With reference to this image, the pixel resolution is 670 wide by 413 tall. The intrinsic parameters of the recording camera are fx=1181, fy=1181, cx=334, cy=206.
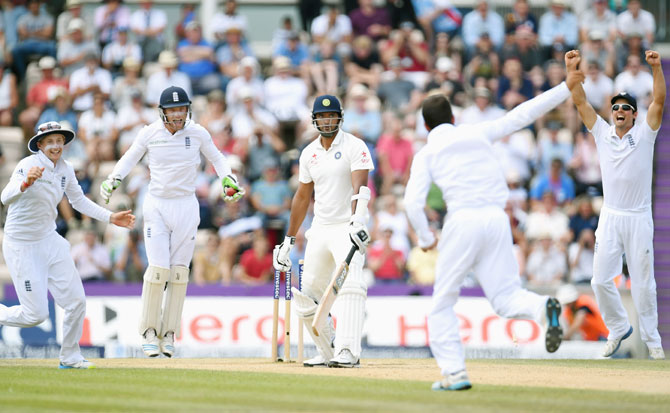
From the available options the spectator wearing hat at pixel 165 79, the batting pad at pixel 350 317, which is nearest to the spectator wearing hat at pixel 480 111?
the spectator wearing hat at pixel 165 79

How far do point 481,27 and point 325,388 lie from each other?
12628 millimetres

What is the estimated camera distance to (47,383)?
1018cm

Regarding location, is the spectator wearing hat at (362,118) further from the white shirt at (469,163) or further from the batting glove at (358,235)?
the white shirt at (469,163)

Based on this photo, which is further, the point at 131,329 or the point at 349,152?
the point at 131,329

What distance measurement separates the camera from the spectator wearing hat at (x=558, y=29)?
20812 millimetres

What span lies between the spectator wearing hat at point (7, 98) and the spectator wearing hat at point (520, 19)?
28.8ft

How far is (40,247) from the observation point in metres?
11.3

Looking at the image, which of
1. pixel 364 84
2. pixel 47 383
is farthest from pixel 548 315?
pixel 364 84

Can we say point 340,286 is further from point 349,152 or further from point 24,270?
point 24,270

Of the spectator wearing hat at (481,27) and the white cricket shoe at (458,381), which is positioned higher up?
the spectator wearing hat at (481,27)

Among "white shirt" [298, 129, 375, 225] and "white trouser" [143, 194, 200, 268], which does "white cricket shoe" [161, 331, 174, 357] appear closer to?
"white trouser" [143, 194, 200, 268]

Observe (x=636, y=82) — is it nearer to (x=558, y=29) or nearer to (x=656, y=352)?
(x=558, y=29)

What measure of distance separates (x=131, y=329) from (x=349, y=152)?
624 centimetres

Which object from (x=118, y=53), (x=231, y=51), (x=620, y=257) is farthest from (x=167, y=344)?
(x=118, y=53)
